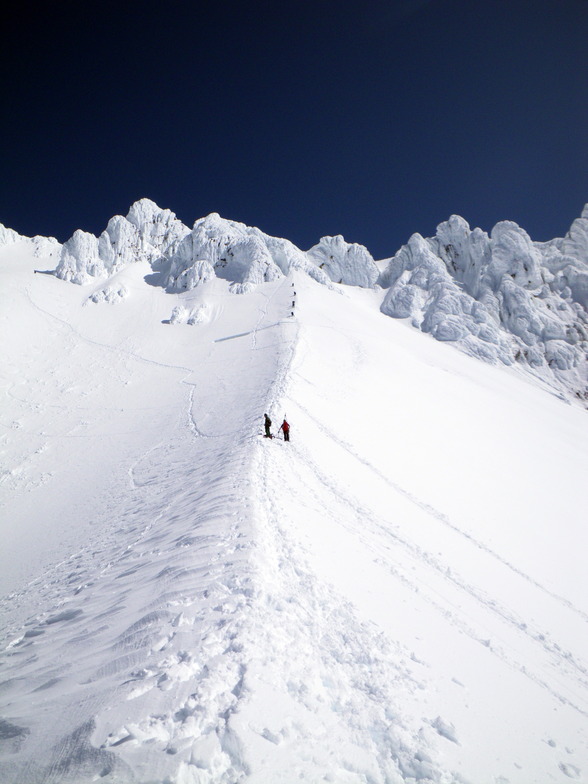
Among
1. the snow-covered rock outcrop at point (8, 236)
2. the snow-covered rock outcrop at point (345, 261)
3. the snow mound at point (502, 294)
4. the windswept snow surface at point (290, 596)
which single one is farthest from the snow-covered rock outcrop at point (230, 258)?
the snow-covered rock outcrop at point (8, 236)

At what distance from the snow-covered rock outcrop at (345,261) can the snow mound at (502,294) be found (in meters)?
5.25

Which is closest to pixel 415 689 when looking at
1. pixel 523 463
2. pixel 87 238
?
pixel 523 463

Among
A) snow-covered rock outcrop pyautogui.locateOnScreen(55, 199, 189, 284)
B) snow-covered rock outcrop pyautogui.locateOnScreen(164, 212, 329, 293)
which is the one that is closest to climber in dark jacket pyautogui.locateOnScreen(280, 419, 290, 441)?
snow-covered rock outcrop pyautogui.locateOnScreen(164, 212, 329, 293)

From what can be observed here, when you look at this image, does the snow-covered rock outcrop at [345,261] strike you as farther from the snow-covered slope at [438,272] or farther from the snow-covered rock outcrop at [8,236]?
the snow-covered rock outcrop at [8,236]

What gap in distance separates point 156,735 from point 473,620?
26.1 ft

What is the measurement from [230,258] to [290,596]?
7477 cm

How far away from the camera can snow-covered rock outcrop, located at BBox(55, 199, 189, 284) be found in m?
73.2

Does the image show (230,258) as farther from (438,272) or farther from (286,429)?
(286,429)

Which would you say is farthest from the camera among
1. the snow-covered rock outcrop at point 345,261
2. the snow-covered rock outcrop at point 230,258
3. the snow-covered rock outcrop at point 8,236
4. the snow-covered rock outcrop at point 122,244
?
the snow-covered rock outcrop at point 345,261

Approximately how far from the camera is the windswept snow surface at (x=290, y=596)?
5141 mm

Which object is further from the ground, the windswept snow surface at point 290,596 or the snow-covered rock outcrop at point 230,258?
the snow-covered rock outcrop at point 230,258

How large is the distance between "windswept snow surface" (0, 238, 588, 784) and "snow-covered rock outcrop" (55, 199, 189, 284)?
5388 cm

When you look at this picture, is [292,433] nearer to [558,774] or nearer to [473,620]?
[473,620]

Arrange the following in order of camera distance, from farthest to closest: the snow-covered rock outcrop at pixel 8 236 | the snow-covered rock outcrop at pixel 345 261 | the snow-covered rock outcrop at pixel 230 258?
1. the snow-covered rock outcrop at pixel 345 261
2. the snow-covered rock outcrop at pixel 8 236
3. the snow-covered rock outcrop at pixel 230 258
